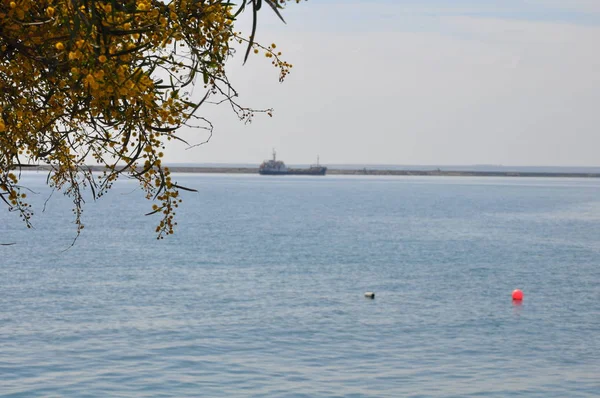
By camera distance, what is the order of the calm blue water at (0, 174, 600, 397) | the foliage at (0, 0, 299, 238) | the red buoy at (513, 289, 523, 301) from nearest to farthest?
the foliage at (0, 0, 299, 238) → the calm blue water at (0, 174, 600, 397) → the red buoy at (513, 289, 523, 301)

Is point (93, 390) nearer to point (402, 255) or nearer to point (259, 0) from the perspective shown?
point (259, 0)

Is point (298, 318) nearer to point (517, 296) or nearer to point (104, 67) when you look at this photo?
point (517, 296)

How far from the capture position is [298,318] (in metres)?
30.0

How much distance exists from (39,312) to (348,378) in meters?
13.5

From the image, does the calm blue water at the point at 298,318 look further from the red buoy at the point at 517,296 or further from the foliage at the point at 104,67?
the foliage at the point at 104,67

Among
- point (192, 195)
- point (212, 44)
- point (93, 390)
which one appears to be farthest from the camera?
point (192, 195)

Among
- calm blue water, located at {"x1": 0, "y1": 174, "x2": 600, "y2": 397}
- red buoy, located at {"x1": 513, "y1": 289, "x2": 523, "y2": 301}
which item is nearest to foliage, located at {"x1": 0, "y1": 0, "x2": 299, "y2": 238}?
calm blue water, located at {"x1": 0, "y1": 174, "x2": 600, "y2": 397}

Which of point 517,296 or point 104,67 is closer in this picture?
point 104,67

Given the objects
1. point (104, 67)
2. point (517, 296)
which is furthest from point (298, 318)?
point (104, 67)

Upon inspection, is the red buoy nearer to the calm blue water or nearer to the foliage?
the calm blue water

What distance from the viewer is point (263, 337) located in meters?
26.4

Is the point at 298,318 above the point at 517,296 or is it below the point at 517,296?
above

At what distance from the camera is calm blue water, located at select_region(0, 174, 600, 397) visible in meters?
21.3

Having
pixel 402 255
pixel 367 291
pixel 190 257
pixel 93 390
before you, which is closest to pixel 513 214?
pixel 402 255
